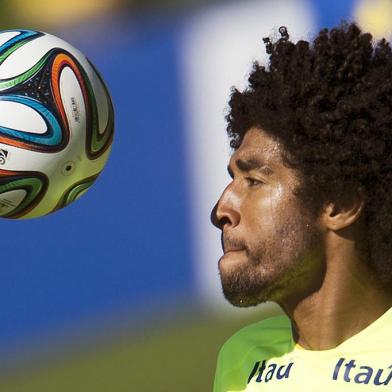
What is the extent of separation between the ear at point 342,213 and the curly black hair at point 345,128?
28mm

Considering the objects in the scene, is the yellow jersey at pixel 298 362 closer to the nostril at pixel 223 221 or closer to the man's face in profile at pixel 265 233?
the man's face in profile at pixel 265 233

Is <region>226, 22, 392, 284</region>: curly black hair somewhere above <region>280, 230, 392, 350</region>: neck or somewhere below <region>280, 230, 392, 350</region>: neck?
above

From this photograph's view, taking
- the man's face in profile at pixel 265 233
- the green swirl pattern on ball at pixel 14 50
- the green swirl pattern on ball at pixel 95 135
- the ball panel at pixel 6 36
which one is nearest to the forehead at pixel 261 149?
the man's face in profile at pixel 265 233

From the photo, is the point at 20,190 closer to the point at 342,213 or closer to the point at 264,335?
the point at 264,335

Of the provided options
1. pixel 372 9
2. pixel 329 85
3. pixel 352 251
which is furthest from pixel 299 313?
pixel 372 9

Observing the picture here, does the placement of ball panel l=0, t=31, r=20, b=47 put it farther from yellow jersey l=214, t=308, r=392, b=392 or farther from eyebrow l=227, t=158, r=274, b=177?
yellow jersey l=214, t=308, r=392, b=392

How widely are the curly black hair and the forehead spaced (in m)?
0.03

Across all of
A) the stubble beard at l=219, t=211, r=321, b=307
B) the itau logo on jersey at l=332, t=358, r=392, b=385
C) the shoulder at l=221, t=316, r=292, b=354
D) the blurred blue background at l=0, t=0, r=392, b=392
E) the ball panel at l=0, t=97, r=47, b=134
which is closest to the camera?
the itau logo on jersey at l=332, t=358, r=392, b=385

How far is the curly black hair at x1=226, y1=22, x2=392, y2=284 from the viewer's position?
4305 mm

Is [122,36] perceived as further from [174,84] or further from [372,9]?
[372,9]

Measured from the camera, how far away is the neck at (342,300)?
14.1 feet

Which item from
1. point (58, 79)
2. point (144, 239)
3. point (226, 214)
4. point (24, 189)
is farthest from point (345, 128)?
point (144, 239)

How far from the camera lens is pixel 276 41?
4.62 meters

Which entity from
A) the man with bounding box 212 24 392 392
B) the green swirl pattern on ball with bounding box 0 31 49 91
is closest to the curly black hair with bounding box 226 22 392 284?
the man with bounding box 212 24 392 392
